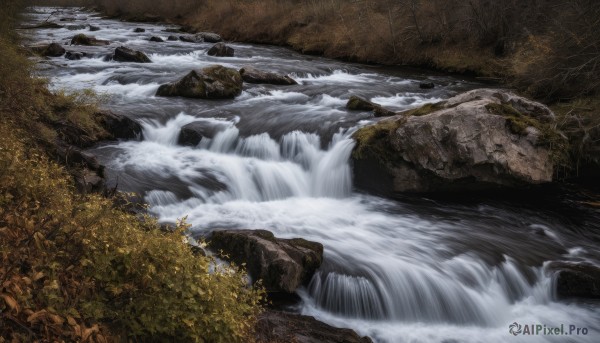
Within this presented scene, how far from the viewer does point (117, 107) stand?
14250mm

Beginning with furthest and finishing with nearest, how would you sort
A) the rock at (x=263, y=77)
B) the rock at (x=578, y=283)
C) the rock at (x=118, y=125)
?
the rock at (x=263, y=77), the rock at (x=118, y=125), the rock at (x=578, y=283)

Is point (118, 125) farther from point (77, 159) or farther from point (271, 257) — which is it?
point (271, 257)

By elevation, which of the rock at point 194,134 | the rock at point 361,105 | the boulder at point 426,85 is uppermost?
the boulder at point 426,85

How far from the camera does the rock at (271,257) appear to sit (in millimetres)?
6332

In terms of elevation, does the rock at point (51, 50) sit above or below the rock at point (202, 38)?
below

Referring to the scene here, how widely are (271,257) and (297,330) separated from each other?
112 centimetres

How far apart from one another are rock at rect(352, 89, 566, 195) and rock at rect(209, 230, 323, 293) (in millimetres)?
3795

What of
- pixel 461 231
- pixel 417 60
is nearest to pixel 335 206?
pixel 461 231

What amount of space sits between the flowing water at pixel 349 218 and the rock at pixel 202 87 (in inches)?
14.2

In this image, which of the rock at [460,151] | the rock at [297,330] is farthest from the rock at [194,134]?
the rock at [297,330]

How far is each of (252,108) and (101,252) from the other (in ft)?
35.5

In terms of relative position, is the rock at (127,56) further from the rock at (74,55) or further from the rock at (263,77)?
the rock at (263,77)

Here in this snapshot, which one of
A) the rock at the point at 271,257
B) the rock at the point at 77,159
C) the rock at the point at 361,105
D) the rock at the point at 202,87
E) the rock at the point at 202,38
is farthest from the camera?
the rock at the point at 202,38

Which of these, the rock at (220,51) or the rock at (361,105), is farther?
the rock at (220,51)
